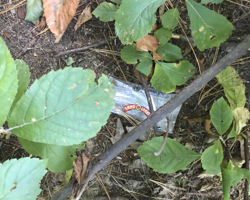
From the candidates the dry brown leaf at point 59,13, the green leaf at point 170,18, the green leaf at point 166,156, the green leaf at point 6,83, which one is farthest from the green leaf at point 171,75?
the green leaf at point 6,83

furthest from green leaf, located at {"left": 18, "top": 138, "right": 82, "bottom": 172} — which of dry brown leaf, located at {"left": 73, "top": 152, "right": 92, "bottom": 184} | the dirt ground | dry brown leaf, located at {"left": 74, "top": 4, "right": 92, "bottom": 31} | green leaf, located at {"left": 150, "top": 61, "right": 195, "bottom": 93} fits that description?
dry brown leaf, located at {"left": 74, "top": 4, "right": 92, "bottom": 31}

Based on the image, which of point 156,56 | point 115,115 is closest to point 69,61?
point 115,115

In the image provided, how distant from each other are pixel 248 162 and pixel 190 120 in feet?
1.70

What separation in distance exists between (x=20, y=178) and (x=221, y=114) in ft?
4.10

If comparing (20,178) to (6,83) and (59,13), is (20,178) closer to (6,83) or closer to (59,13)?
(6,83)

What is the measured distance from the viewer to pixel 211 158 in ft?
4.21

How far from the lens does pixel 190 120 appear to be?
5.63ft

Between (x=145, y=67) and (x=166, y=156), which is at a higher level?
(x=145, y=67)

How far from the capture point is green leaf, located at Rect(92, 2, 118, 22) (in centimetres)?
147

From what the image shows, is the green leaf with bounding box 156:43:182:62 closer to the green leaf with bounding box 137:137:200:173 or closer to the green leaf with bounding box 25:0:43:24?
the green leaf with bounding box 137:137:200:173

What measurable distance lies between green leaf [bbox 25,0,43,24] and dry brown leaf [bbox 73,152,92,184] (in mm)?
1194

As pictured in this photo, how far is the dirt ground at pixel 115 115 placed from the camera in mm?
1550

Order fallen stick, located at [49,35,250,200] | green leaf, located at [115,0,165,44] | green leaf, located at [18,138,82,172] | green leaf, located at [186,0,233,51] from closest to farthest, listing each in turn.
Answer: green leaf, located at [18,138,82,172] < fallen stick, located at [49,35,250,200] < green leaf, located at [115,0,165,44] < green leaf, located at [186,0,233,51]

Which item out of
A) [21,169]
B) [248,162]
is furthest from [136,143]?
[21,169]
